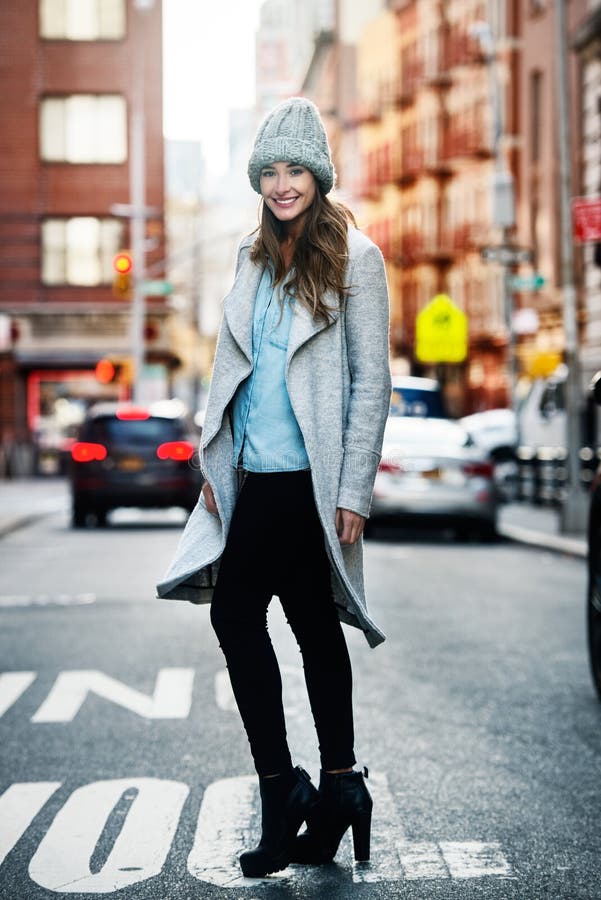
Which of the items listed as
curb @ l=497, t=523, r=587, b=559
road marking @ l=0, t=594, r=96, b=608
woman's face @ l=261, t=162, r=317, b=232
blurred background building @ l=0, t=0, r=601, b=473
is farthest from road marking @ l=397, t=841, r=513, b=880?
blurred background building @ l=0, t=0, r=601, b=473

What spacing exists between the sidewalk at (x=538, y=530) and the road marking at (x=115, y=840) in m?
11.4

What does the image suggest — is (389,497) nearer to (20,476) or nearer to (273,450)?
(273,450)

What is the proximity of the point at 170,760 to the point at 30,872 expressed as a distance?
1.64 meters

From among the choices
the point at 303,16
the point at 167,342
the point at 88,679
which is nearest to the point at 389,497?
the point at 88,679

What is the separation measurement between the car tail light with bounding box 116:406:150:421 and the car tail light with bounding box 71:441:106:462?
532 millimetres

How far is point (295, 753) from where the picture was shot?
6.36 meters

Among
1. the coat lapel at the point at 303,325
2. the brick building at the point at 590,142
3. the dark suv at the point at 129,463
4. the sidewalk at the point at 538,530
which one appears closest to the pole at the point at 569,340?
the sidewalk at the point at 538,530

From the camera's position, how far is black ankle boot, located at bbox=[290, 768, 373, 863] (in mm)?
4535

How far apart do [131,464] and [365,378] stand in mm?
18159

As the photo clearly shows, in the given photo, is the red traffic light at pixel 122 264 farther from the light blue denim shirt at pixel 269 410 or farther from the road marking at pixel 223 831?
the light blue denim shirt at pixel 269 410

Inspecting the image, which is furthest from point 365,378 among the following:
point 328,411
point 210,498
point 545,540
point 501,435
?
point 501,435

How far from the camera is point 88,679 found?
8.32 meters

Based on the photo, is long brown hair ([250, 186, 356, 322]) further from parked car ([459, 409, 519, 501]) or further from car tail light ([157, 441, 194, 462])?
parked car ([459, 409, 519, 501])

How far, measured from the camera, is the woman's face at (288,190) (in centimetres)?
460
